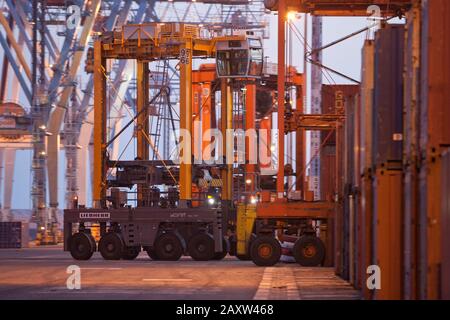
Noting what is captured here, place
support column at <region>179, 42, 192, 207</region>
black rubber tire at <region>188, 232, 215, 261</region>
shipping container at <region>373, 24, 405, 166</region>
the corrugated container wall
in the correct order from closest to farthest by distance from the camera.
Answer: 1. shipping container at <region>373, 24, 405, 166</region>
2. black rubber tire at <region>188, 232, 215, 261</region>
3. the corrugated container wall
4. support column at <region>179, 42, 192, 207</region>

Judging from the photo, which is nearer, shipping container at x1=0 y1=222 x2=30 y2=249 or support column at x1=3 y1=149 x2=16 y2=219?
shipping container at x1=0 y1=222 x2=30 y2=249

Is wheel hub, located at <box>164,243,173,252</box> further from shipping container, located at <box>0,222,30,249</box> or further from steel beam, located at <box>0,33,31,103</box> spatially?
steel beam, located at <box>0,33,31,103</box>

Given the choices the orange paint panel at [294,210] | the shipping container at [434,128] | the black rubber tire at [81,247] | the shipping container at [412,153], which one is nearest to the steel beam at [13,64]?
the black rubber tire at [81,247]

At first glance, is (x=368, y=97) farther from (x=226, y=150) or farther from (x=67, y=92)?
(x=67, y=92)

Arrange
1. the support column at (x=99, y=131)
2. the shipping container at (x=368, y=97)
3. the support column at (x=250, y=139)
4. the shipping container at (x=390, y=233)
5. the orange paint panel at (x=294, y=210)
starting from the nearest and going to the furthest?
the shipping container at (x=390, y=233) → the shipping container at (x=368, y=97) → the orange paint panel at (x=294, y=210) → the support column at (x=99, y=131) → the support column at (x=250, y=139)

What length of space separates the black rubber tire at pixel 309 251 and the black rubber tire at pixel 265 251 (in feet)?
1.85

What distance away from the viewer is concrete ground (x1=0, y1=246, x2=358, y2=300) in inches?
785

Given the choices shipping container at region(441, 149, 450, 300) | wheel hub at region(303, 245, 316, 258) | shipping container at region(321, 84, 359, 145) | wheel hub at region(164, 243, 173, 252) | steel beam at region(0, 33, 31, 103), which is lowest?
wheel hub at region(164, 243, 173, 252)

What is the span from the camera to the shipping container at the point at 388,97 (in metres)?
16.5

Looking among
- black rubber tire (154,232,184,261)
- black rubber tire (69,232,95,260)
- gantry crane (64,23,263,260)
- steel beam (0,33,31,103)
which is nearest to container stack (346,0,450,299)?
black rubber tire (154,232,184,261)

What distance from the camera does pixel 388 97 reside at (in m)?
16.7

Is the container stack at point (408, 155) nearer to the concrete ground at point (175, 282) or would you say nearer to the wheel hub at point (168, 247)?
the concrete ground at point (175, 282)

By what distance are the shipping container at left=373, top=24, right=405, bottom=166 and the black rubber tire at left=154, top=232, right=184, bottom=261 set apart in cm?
2064

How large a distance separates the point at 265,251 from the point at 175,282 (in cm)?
839
